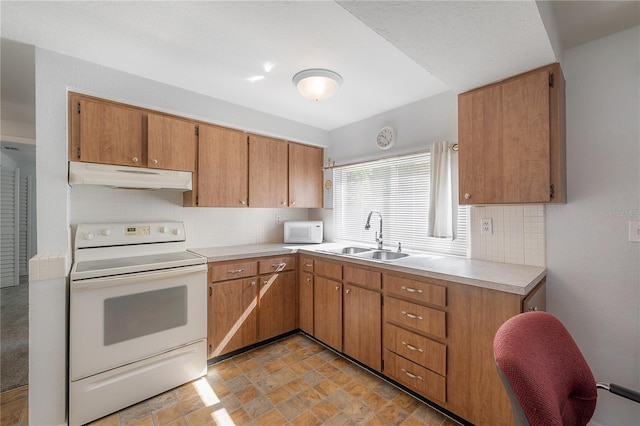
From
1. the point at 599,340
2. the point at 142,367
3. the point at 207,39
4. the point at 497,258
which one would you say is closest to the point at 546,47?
the point at 497,258

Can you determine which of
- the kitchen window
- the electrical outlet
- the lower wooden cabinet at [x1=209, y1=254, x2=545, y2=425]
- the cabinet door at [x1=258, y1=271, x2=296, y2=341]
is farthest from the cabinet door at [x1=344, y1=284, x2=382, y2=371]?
the electrical outlet

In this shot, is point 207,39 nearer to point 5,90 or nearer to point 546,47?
point 546,47

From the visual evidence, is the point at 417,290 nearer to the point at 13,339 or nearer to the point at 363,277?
the point at 363,277

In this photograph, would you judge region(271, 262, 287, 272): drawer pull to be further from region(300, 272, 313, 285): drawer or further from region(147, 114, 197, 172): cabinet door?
region(147, 114, 197, 172): cabinet door

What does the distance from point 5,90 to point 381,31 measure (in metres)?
3.12

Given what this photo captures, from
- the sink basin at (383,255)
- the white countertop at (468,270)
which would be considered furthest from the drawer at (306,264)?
the sink basin at (383,255)

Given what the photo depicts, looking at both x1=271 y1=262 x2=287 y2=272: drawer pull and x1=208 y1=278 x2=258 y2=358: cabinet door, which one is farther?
x1=271 y1=262 x2=287 y2=272: drawer pull

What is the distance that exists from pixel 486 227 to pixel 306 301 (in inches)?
69.3

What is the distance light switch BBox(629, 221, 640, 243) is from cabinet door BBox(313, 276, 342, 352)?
1859 mm

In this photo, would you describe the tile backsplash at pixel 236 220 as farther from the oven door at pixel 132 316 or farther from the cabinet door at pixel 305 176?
the oven door at pixel 132 316

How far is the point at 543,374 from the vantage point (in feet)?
2.75

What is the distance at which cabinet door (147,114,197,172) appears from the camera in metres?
2.22

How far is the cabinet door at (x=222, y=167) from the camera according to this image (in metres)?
2.53

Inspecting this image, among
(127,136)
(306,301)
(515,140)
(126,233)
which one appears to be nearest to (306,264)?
(306,301)
